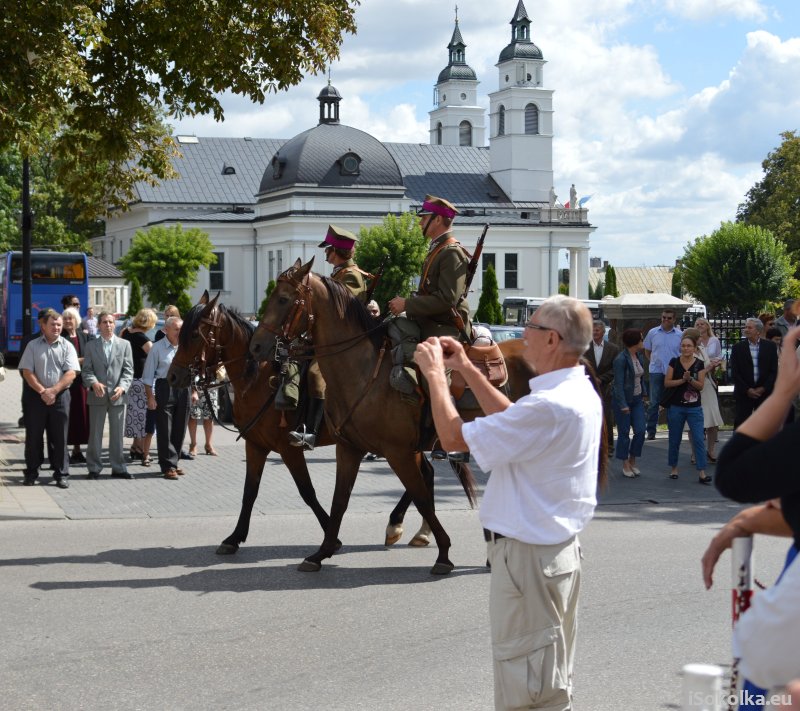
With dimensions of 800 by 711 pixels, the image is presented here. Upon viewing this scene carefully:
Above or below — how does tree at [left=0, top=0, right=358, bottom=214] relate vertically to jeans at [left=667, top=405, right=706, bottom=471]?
above

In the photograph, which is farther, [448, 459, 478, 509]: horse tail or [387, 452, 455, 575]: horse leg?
[448, 459, 478, 509]: horse tail

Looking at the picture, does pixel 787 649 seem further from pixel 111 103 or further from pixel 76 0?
pixel 111 103

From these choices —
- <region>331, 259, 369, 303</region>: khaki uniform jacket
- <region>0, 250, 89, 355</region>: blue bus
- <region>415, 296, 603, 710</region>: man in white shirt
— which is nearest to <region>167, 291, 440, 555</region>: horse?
<region>331, 259, 369, 303</region>: khaki uniform jacket

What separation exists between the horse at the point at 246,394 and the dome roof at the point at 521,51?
10123cm

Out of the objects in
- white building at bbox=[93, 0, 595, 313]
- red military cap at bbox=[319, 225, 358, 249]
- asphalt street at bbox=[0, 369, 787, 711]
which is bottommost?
asphalt street at bbox=[0, 369, 787, 711]

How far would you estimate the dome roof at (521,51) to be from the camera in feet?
353

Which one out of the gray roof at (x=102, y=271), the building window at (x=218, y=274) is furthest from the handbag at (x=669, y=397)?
the building window at (x=218, y=274)

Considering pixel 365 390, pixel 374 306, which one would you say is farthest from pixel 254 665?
pixel 374 306

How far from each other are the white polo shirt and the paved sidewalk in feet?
25.9

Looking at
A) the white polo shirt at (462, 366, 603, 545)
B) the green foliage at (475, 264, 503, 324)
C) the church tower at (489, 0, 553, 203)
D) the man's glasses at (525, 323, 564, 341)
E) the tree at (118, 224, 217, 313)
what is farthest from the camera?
the church tower at (489, 0, 553, 203)

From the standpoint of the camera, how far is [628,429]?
1535cm

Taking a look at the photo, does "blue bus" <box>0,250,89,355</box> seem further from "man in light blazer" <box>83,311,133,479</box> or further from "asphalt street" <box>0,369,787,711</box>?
"asphalt street" <box>0,369,787,711</box>

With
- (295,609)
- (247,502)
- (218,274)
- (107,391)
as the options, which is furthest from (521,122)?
(295,609)

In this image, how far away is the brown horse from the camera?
981 centimetres
